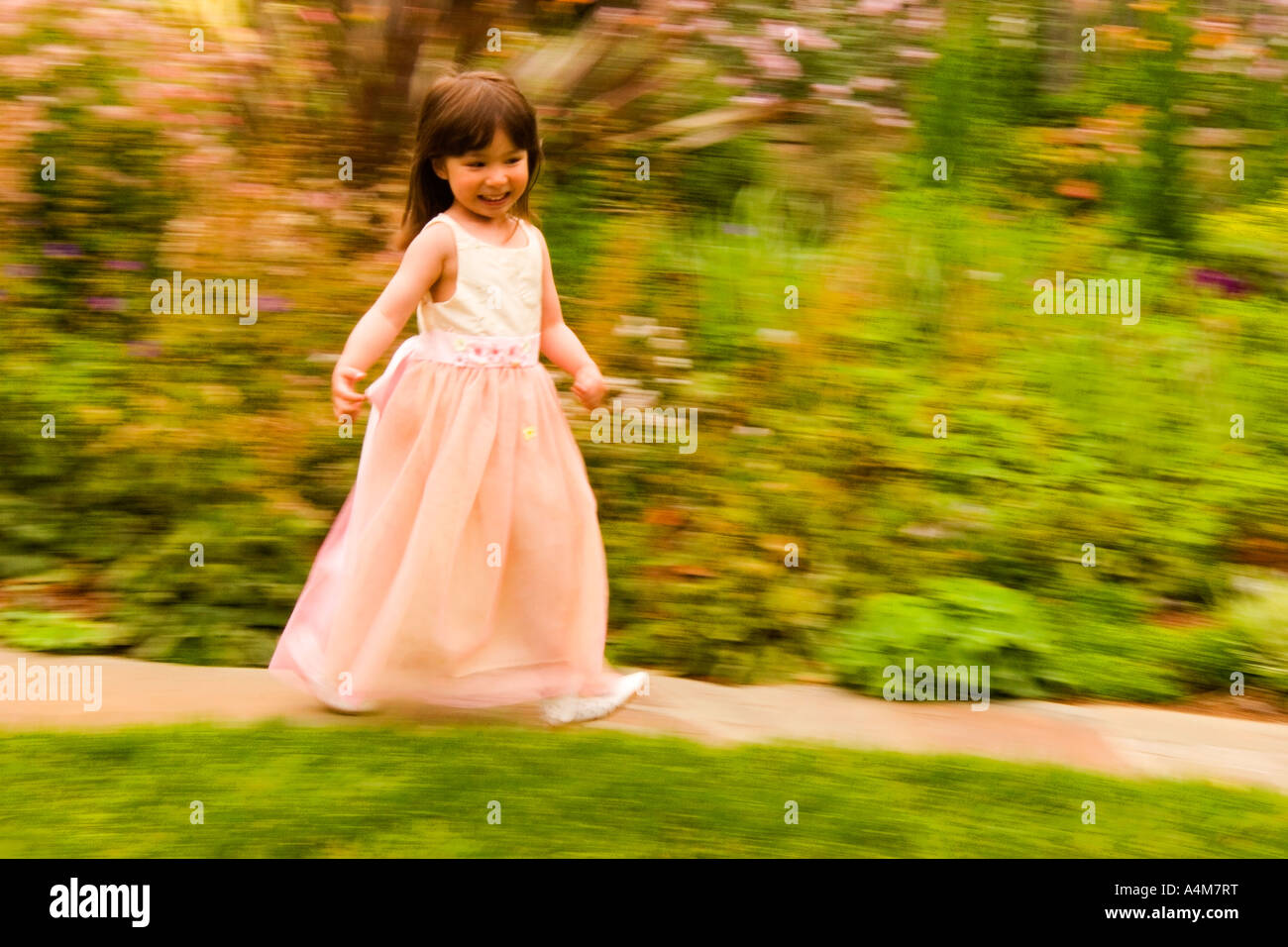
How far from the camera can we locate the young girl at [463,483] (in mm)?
3689

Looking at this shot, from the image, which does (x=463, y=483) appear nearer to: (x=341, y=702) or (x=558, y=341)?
(x=558, y=341)

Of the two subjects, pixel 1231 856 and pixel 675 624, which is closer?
pixel 1231 856

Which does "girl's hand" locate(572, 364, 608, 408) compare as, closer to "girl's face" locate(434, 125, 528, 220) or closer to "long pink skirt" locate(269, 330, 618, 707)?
"long pink skirt" locate(269, 330, 618, 707)

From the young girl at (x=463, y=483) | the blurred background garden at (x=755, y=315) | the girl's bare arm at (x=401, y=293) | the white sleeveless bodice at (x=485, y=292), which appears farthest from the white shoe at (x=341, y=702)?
the white sleeveless bodice at (x=485, y=292)

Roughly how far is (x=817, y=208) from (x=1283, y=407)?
87.6 inches

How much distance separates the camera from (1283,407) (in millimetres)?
5539

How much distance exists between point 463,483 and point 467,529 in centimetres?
13

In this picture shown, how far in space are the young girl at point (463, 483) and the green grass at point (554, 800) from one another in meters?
0.20

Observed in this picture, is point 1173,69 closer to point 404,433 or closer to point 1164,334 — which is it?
point 1164,334

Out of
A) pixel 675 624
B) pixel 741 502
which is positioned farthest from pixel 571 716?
pixel 741 502

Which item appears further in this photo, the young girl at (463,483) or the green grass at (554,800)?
the young girl at (463,483)

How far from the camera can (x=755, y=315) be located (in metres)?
5.68

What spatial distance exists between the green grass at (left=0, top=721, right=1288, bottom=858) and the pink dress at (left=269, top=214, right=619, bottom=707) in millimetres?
213

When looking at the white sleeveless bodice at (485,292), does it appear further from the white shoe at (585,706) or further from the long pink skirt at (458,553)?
the white shoe at (585,706)
